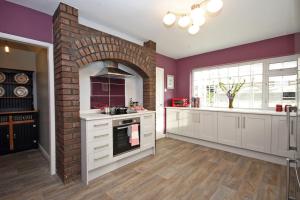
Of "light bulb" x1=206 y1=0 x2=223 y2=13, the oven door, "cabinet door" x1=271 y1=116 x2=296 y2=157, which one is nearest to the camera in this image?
"light bulb" x1=206 y1=0 x2=223 y2=13

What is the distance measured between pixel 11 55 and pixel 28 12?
6.05ft

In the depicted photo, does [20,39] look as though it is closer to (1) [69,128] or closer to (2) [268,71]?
(1) [69,128]

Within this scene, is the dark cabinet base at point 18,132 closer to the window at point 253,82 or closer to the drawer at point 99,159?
the drawer at point 99,159

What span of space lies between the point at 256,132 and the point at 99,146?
9.72 feet

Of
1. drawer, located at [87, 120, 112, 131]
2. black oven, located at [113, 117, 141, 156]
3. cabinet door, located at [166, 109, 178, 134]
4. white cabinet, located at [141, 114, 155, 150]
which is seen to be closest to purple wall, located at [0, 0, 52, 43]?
drawer, located at [87, 120, 112, 131]

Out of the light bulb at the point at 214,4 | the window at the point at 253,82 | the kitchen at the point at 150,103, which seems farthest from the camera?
the window at the point at 253,82

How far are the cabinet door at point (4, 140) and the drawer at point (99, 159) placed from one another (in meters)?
2.39

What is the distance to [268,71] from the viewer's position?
10.1ft

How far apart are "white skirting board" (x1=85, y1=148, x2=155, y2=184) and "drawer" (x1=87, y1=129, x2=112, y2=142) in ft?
1.63

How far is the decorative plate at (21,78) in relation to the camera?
3.26 meters

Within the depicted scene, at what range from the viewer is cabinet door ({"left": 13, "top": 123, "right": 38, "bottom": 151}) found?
10.1 ft

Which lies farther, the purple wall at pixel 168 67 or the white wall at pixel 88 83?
the purple wall at pixel 168 67

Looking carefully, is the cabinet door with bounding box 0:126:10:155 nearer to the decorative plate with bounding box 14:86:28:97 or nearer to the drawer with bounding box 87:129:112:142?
the decorative plate with bounding box 14:86:28:97

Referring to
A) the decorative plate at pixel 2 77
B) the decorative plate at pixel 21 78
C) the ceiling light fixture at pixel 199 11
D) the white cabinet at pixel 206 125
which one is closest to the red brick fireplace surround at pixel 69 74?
the ceiling light fixture at pixel 199 11
